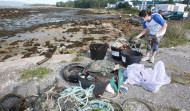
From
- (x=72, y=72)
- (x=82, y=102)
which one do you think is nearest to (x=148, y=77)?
(x=82, y=102)

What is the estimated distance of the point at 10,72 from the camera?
12.9 ft

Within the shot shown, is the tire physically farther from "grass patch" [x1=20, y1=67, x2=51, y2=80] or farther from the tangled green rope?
the tangled green rope

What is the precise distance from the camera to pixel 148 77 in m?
3.21

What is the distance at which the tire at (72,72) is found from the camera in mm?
3334

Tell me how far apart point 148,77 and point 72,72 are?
7.39 ft

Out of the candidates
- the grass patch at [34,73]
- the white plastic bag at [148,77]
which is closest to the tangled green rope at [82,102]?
the white plastic bag at [148,77]

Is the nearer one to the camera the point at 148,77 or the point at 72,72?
the point at 148,77

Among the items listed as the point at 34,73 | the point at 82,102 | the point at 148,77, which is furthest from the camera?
the point at 34,73

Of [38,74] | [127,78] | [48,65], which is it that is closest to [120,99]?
[127,78]

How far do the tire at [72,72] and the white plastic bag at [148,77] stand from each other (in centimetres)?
146

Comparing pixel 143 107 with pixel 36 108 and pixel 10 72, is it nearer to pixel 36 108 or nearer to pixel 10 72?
pixel 36 108

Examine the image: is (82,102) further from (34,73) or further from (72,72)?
(34,73)

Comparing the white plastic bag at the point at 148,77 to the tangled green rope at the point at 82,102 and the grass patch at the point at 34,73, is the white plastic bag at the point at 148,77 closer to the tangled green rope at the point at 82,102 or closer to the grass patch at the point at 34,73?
the tangled green rope at the point at 82,102

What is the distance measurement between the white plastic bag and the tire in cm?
146
